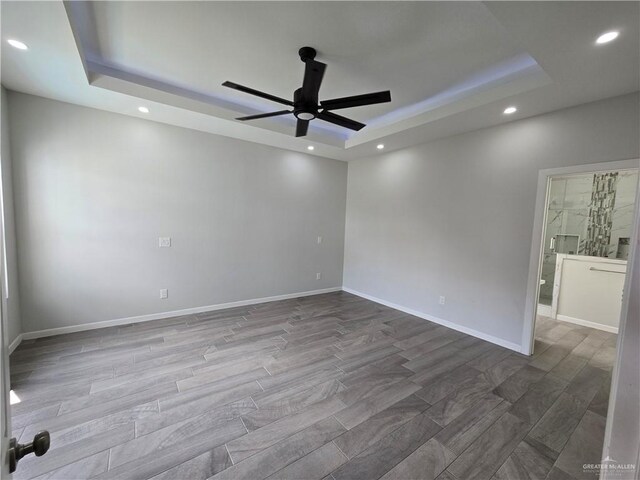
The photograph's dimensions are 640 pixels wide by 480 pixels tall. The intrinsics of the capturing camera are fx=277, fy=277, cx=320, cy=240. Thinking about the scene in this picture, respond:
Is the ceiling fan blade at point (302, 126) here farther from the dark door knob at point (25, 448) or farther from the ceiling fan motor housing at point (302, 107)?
A: the dark door knob at point (25, 448)

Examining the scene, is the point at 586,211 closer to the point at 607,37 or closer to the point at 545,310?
the point at 545,310

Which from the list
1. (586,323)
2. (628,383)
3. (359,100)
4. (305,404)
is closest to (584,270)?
(586,323)

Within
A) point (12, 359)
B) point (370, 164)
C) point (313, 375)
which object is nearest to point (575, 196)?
point (370, 164)

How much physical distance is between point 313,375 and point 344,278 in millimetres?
3272

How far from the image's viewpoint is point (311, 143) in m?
4.37

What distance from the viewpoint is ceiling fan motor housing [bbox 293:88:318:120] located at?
2.45 metres

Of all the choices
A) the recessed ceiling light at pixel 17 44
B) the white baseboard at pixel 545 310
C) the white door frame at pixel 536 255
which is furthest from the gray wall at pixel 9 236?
the white baseboard at pixel 545 310

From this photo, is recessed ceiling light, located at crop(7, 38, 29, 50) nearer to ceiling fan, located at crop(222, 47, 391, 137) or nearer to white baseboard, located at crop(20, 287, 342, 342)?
ceiling fan, located at crop(222, 47, 391, 137)

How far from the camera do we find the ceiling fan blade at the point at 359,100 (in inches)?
89.7

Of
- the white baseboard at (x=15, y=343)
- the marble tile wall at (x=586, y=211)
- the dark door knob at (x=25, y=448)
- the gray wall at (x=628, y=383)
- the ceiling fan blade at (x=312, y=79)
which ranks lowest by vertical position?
the white baseboard at (x=15, y=343)

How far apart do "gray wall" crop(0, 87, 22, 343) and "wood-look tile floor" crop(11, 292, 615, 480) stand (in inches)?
13.4

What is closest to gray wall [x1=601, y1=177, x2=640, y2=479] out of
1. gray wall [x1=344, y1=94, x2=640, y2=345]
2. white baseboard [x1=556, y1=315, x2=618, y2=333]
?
gray wall [x1=344, y1=94, x2=640, y2=345]

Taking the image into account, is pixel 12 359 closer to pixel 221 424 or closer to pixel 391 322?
pixel 221 424

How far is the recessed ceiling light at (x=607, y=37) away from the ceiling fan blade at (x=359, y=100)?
1386mm
